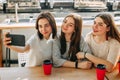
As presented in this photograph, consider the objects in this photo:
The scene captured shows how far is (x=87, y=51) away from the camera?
194 centimetres

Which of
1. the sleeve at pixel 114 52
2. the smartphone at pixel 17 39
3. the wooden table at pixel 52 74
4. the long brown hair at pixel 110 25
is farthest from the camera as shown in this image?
the long brown hair at pixel 110 25

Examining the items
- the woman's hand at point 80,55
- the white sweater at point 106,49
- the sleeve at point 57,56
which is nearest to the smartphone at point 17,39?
the sleeve at point 57,56

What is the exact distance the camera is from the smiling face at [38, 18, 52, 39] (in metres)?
1.91

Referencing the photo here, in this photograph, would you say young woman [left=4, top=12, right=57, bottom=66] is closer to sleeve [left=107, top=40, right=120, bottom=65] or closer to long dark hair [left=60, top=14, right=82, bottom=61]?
long dark hair [left=60, top=14, right=82, bottom=61]

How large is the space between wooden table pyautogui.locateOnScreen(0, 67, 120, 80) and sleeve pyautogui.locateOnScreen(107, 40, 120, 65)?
0.13 metres

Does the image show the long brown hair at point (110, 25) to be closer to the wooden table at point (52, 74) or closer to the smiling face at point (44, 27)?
the wooden table at point (52, 74)

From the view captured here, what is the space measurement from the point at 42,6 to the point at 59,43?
6.36 ft

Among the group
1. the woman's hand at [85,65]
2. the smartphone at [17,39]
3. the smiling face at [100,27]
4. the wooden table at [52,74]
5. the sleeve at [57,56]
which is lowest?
the wooden table at [52,74]

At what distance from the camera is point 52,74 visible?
163 centimetres

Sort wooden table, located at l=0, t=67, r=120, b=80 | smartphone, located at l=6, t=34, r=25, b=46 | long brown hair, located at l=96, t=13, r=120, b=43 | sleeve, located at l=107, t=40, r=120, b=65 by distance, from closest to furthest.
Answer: wooden table, located at l=0, t=67, r=120, b=80
smartphone, located at l=6, t=34, r=25, b=46
sleeve, located at l=107, t=40, r=120, b=65
long brown hair, located at l=96, t=13, r=120, b=43

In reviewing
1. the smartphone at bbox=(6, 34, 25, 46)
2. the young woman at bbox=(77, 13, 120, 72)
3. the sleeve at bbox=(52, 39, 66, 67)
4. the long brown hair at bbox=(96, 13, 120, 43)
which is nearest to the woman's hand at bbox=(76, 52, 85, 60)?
the young woman at bbox=(77, 13, 120, 72)

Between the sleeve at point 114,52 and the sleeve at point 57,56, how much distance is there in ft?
1.23

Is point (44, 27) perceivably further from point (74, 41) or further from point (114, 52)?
point (114, 52)

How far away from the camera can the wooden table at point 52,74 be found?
1.57 m
